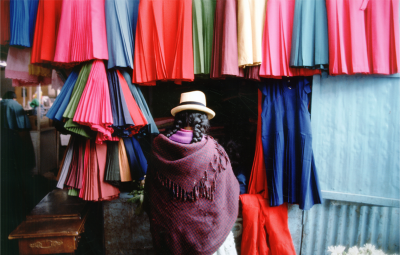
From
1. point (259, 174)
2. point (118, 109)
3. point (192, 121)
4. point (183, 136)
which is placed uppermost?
point (118, 109)

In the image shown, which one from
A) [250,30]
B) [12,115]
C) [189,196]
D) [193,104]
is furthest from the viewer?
[12,115]

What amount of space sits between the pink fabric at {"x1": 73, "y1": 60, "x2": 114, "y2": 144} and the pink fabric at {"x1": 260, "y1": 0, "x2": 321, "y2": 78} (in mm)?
1411

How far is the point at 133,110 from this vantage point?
6.08 feet

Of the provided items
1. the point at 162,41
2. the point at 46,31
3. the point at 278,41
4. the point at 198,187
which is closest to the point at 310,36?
the point at 278,41

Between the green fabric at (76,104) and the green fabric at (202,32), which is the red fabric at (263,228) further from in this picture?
the green fabric at (76,104)

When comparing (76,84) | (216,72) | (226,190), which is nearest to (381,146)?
(226,190)

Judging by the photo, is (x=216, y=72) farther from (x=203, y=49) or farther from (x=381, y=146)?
(x=381, y=146)

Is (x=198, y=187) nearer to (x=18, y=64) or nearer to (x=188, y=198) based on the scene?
(x=188, y=198)

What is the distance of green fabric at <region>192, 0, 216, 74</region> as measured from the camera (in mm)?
1878

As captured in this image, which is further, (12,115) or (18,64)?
(12,115)

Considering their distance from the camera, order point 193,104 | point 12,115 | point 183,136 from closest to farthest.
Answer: point 183,136 < point 193,104 < point 12,115

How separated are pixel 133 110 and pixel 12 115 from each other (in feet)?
5.70

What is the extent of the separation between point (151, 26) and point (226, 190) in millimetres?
1686

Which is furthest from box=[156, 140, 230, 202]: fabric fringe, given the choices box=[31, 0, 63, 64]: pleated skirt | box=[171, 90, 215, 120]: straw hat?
box=[31, 0, 63, 64]: pleated skirt
